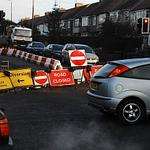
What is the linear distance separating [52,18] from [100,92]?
81.3 metres

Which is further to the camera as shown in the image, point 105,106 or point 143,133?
point 105,106

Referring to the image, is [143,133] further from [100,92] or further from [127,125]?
[100,92]

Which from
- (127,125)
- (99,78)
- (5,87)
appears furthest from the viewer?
(5,87)

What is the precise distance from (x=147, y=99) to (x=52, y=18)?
81.7 meters

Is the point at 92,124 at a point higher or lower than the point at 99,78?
lower

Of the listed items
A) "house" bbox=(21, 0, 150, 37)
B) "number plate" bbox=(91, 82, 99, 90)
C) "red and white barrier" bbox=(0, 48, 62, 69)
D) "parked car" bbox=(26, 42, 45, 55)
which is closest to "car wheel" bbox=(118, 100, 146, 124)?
"number plate" bbox=(91, 82, 99, 90)

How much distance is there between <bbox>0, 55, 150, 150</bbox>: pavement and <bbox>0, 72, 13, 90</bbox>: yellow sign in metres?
2.49

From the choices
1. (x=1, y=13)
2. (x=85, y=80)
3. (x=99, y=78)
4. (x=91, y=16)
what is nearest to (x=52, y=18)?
(x=91, y=16)

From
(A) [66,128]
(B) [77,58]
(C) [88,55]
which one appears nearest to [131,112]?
(A) [66,128]

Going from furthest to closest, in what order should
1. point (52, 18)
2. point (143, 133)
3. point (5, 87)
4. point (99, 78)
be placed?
point (52, 18) → point (5, 87) → point (99, 78) → point (143, 133)

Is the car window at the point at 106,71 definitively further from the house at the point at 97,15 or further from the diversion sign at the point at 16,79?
the house at the point at 97,15

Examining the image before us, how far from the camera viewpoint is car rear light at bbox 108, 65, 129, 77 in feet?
41.8

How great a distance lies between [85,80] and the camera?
77.0 ft

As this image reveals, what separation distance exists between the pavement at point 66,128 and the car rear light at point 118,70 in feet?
3.71
